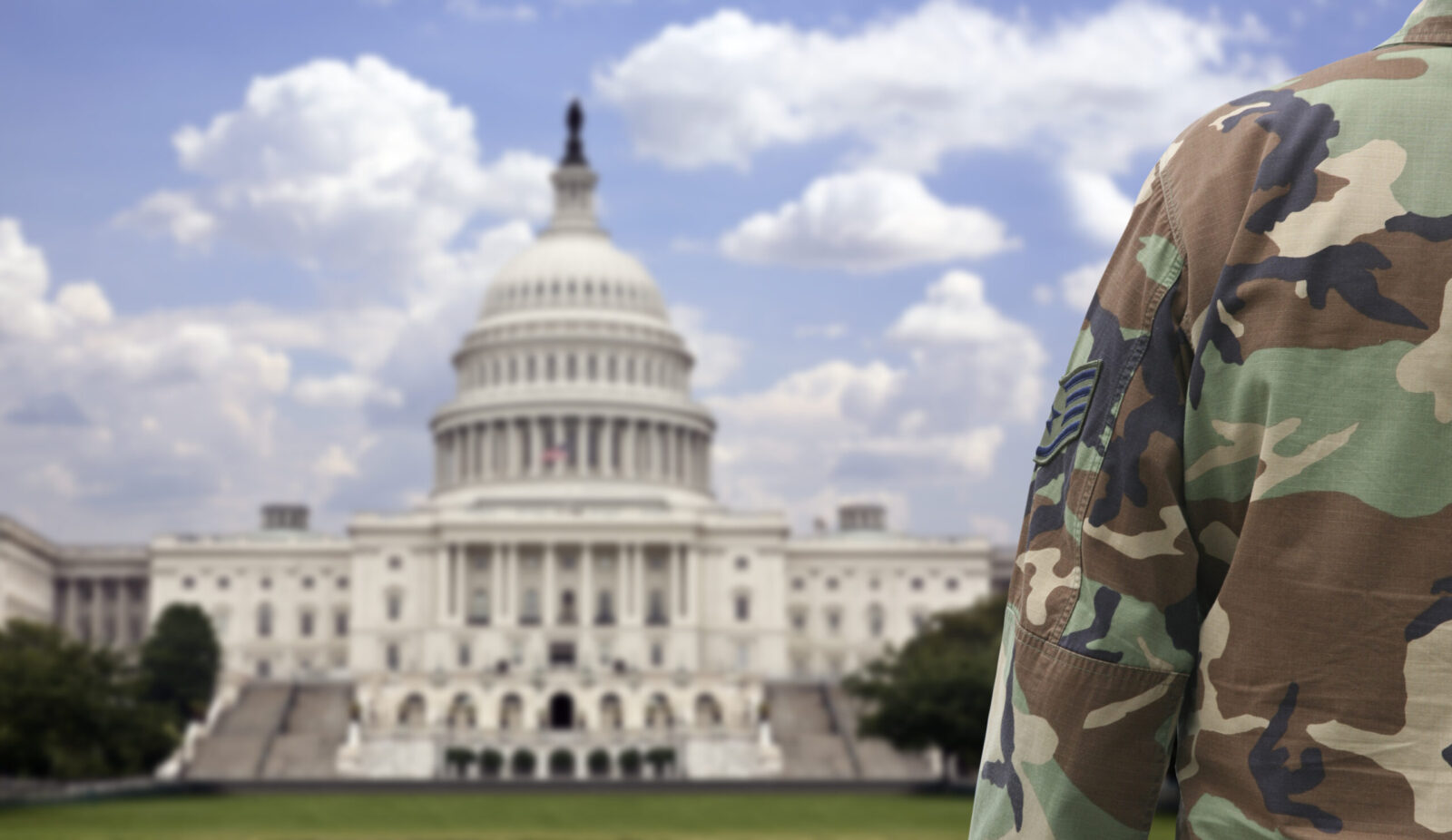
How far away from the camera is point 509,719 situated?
113 metres

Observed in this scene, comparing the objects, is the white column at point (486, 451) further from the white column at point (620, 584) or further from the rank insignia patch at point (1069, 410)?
the rank insignia patch at point (1069, 410)

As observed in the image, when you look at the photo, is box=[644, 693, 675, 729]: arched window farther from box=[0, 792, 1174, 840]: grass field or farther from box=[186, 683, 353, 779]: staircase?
box=[0, 792, 1174, 840]: grass field

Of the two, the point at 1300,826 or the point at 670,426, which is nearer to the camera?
the point at 1300,826

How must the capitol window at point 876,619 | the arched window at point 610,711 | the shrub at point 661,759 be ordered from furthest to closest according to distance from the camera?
the capitol window at point 876,619, the arched window at point 610,711, the shrub at point 661,759

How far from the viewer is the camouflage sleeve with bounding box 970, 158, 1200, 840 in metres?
3.71

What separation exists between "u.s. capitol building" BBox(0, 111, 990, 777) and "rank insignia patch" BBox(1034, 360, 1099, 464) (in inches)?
4230

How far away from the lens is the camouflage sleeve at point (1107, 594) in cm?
371

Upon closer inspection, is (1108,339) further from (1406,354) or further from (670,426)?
(670,426)

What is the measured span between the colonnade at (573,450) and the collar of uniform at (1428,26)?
13712cm

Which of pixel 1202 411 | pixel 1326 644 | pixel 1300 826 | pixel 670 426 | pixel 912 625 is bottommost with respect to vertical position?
pixel 1300 826

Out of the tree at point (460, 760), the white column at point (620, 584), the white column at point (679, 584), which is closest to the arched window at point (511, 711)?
the tree at point (460, 760)

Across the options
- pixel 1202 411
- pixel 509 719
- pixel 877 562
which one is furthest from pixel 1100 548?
pixel 877 562

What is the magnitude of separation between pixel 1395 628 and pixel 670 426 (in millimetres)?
143564

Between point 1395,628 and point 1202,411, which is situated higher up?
point 1202,411
